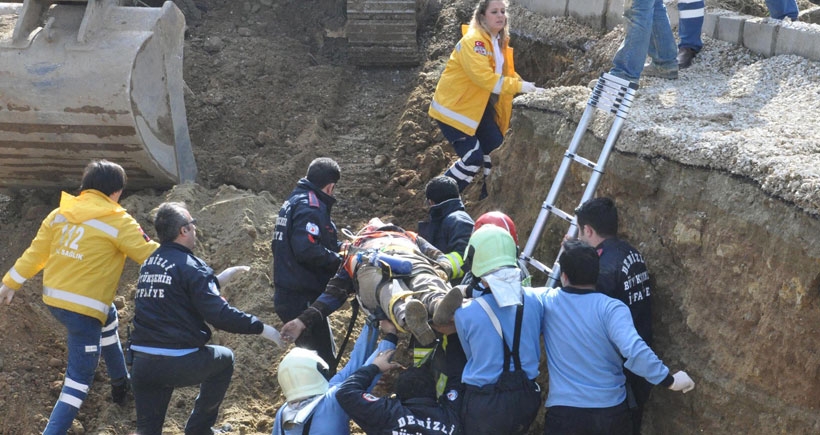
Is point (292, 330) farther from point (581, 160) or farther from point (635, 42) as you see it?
point (635, 42)

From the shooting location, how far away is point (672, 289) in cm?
540

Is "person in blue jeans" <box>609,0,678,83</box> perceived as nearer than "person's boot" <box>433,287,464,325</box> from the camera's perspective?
No

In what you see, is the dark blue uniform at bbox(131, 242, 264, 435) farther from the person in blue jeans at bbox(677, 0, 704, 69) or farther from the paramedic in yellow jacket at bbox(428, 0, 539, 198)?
the person in blue jeans at bbox(677, 0, 704, 69)

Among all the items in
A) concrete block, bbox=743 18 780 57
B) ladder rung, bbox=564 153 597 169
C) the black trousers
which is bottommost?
the black trousers

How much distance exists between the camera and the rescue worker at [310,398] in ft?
16.3

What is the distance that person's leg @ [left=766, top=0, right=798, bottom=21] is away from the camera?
7732mm

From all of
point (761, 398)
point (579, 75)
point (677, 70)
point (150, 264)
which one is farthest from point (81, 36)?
point (761, 398)

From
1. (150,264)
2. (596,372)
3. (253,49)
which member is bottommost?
(253,49)

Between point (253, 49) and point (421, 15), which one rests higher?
point (421, 15)

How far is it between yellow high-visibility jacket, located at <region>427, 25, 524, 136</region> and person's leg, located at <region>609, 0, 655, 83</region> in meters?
0.97

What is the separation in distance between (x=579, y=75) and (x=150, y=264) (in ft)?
15.1

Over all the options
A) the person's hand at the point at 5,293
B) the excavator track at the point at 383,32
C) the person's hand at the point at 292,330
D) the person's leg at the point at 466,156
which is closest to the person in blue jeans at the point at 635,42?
the person's leg at the point at 466,156

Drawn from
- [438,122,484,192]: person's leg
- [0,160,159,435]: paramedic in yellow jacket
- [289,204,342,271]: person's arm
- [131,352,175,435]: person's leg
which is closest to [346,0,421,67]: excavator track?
[438,122,484,192]: person's leg

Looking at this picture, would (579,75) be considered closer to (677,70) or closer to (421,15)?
(677,70)
